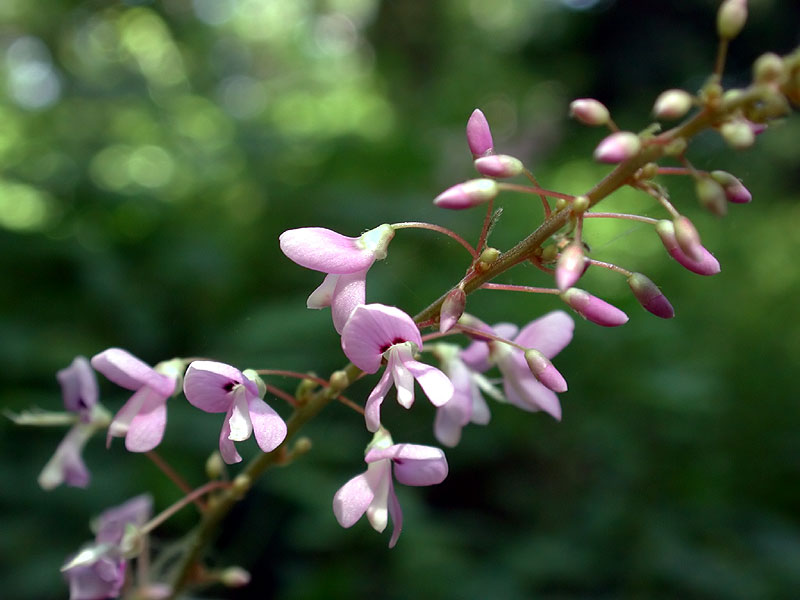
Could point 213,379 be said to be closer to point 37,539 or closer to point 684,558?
point 37,539

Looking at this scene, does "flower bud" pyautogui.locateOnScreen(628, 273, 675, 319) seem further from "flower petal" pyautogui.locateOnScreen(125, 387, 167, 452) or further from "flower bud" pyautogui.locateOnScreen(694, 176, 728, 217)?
"flower petal" pyautogui.locateOnScreen(125, 387, 167, 452)

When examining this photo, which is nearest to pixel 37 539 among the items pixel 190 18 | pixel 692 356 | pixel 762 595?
pixel 762 595

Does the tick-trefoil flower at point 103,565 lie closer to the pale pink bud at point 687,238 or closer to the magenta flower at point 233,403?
the magenta flower at point 233,403

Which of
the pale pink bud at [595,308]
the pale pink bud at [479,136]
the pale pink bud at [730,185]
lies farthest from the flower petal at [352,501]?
the pale pink bud at [730,185]

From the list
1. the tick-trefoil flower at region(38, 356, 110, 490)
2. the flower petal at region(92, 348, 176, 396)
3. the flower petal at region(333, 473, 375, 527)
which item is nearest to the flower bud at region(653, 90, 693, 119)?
the flower petal at region(333, 473, 375, 527)

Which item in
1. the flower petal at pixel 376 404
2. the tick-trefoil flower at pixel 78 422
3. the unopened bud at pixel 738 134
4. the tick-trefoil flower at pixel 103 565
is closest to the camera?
the unopened bud at pixel 738 134

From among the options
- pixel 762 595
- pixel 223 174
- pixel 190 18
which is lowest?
pixel 762 595

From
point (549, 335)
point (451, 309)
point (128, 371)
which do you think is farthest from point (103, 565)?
point (549, 335)
